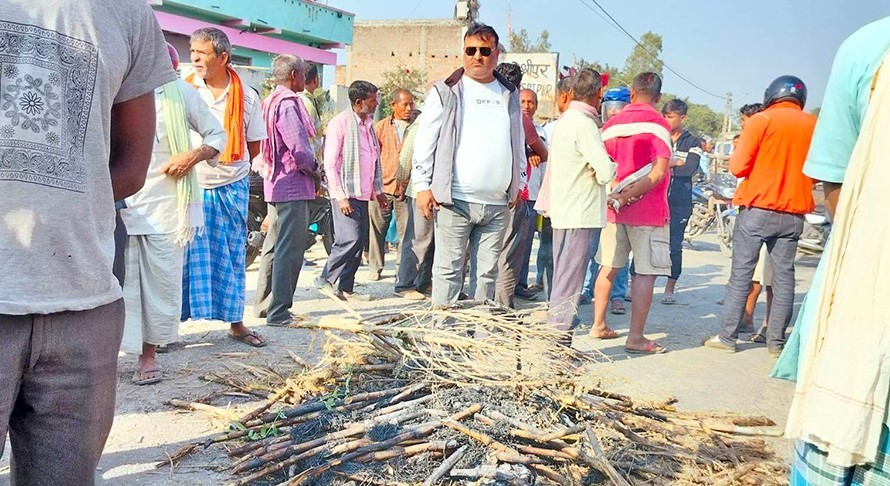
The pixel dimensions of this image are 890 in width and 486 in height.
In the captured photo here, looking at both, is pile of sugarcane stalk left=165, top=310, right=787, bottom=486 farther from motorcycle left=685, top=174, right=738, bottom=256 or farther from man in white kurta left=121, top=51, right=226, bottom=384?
motorcycle left=685, top=174, right=738, bottom=256

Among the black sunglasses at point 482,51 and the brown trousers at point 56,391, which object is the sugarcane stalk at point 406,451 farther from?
the black sunglasses at point 482,51

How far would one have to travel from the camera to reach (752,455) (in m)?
3.31

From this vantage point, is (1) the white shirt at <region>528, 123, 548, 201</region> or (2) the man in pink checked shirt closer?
(2) the man in pink checked shirt

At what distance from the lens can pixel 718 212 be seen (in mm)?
12312

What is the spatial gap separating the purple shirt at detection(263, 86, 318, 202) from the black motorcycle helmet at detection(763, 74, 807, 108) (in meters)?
3.69

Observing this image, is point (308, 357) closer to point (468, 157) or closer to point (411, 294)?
point (468, 157)

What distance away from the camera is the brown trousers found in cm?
164

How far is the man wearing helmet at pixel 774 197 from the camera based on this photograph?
203 inches

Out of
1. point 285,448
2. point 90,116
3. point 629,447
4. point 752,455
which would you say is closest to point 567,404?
point 629,447

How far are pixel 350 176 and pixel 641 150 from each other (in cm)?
269

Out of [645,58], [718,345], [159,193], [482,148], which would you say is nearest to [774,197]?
[718,345]

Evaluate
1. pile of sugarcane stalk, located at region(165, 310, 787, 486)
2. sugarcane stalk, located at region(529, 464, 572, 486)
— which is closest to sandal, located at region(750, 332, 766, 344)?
pile of sugarcane stalk, located at region(165, 310, 787, 486)

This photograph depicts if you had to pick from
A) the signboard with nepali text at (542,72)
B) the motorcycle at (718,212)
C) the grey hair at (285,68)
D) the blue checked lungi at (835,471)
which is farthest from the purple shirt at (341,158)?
the signboard with nepali text at (542,72)

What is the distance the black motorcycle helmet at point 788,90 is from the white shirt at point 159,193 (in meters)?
4.20
